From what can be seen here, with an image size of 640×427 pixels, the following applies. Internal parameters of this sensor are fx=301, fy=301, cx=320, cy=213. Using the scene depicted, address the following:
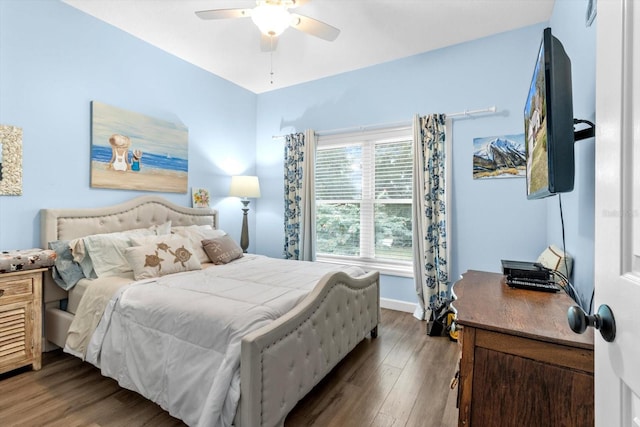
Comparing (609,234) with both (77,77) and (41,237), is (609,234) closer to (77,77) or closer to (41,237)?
(41,237)

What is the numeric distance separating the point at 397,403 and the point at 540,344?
114cm

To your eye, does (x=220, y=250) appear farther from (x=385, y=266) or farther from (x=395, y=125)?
(x=395, y=125)

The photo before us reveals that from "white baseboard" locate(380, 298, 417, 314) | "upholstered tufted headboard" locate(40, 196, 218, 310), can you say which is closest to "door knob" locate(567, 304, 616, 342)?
"white baseboard" locate(380, 298, 417, 314)

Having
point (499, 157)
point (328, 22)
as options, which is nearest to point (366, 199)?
point (499, 157)

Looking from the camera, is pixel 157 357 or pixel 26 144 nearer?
pixel 157 357

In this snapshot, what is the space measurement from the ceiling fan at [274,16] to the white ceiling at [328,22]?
0.41 metres

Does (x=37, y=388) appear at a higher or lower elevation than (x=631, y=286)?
lower

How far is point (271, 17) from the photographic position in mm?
2027

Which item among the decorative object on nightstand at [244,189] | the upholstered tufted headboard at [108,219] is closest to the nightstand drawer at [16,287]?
the upholstered tufted headboard at [108,219]

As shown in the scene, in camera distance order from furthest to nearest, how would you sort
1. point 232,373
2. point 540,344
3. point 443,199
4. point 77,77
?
1. point 443,199
2. point 77,77
3. point 232,373
4. point 540,344

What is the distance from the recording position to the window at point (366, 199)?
11.5 ft

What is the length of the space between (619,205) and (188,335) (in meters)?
1.75

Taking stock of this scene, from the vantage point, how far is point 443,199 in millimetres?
3107

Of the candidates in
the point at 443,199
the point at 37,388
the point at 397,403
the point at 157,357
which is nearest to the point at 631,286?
the point at 397,403
